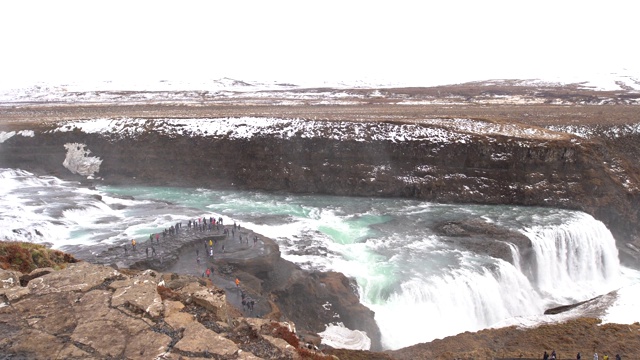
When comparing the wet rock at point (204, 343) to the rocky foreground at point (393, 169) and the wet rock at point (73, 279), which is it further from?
the wet rock at point (73, 279)

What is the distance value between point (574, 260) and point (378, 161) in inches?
766

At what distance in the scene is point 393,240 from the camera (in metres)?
30.4

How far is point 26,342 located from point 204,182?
3823cm

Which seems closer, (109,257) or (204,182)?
(109,257)

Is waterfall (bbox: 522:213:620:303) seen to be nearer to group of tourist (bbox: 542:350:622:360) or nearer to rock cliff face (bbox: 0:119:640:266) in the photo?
rock cliff face (bbox: 0:119:640:266)

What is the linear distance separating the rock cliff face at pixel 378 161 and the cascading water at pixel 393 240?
2.34 meters

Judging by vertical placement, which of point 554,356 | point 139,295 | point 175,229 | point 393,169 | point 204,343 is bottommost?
point 554,356

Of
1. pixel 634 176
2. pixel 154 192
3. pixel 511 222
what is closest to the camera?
pixel 511 222

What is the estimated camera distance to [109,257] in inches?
969

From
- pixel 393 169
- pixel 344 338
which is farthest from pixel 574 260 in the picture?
pixel 344 338

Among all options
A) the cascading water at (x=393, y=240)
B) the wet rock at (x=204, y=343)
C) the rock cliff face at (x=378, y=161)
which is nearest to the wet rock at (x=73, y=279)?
the wet rock at (x=204, y=343)

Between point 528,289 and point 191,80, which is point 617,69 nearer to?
point 191,80

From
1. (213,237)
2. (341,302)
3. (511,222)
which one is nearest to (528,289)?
(511,222)

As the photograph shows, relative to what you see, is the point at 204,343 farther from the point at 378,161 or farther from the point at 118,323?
the point at 378,161
